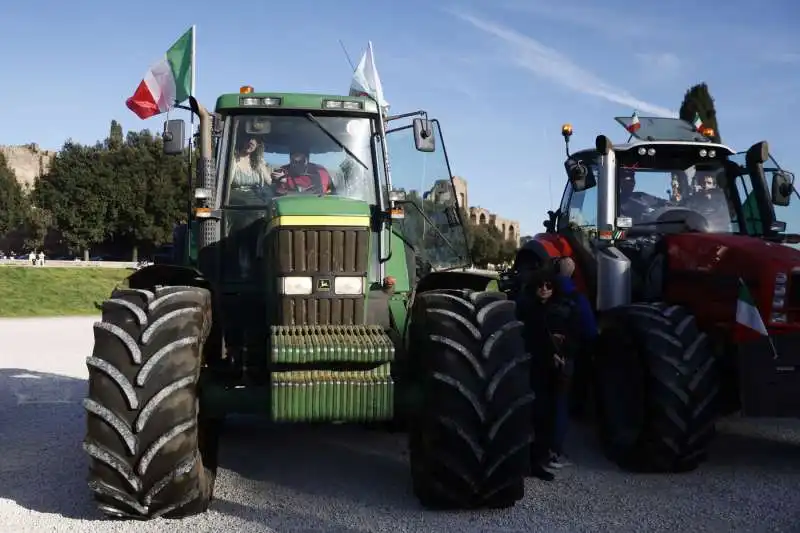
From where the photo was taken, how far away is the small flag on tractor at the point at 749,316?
524 centimetres

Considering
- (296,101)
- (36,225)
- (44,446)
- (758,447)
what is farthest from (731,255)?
(36,225)

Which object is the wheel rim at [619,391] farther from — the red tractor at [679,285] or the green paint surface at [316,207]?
the green paint surface at [316,207]

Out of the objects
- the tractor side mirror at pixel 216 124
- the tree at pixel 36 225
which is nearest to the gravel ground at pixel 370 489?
the tractor side mirror at pixel 216 124

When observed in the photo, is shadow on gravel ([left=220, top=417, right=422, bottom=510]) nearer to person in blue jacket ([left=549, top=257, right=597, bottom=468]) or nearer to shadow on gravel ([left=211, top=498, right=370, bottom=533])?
shadow on gravel ([left=211, top=498, right=370, bottom=533])

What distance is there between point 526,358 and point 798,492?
2226 mm

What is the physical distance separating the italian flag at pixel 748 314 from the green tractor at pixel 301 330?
1.72 m

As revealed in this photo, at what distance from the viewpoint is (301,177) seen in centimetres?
582

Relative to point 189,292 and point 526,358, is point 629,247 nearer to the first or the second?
point 526,358

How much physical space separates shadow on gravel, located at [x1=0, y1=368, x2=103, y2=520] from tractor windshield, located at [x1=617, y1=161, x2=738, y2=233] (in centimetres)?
518

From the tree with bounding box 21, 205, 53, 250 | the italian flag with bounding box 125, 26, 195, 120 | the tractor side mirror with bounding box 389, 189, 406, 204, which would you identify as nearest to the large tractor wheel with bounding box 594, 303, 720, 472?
the tractor side mirror with bounding box 389, 189, 406, 204

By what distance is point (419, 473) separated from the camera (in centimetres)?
469

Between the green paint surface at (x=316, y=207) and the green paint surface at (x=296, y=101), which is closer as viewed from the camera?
the green paint surface at (x=316, y=207)

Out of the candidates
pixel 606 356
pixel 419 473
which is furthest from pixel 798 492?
pixel 419 473

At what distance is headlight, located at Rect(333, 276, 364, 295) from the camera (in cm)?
490
